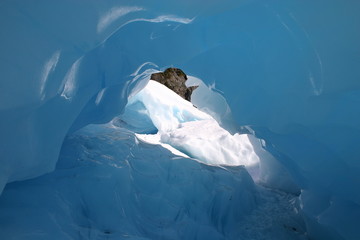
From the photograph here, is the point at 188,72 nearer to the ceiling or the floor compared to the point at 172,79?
nearer to the ceiling

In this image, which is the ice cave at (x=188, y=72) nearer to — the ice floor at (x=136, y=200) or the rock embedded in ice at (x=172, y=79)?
the ice floor at (x=136, y=200)

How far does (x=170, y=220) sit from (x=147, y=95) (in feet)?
9.42

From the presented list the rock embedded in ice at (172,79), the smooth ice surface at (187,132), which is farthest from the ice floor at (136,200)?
the rock embedded in ice at (172,79)

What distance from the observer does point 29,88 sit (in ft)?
4.47

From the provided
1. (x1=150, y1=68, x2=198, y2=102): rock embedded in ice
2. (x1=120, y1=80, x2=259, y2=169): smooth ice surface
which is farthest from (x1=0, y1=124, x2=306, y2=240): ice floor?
(x1=150, y1=68, x2=198, y2=102): rock embedded in ice

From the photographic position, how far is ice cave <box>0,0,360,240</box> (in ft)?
4.75

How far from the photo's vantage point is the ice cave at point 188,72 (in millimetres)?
1447

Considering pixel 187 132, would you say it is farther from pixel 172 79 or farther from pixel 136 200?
pixel 172 79

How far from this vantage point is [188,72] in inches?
93.6

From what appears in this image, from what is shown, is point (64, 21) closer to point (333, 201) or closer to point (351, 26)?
point (351, 26)

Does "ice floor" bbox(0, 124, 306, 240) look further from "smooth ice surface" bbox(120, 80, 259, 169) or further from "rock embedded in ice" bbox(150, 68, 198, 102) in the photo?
"rock embedded in ice" bbox(150, 68, 198, 102)

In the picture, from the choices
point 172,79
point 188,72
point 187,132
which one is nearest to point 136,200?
point 188,72

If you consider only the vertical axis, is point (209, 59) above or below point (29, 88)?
above

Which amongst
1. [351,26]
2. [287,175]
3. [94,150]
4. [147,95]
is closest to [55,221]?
[94,150]
